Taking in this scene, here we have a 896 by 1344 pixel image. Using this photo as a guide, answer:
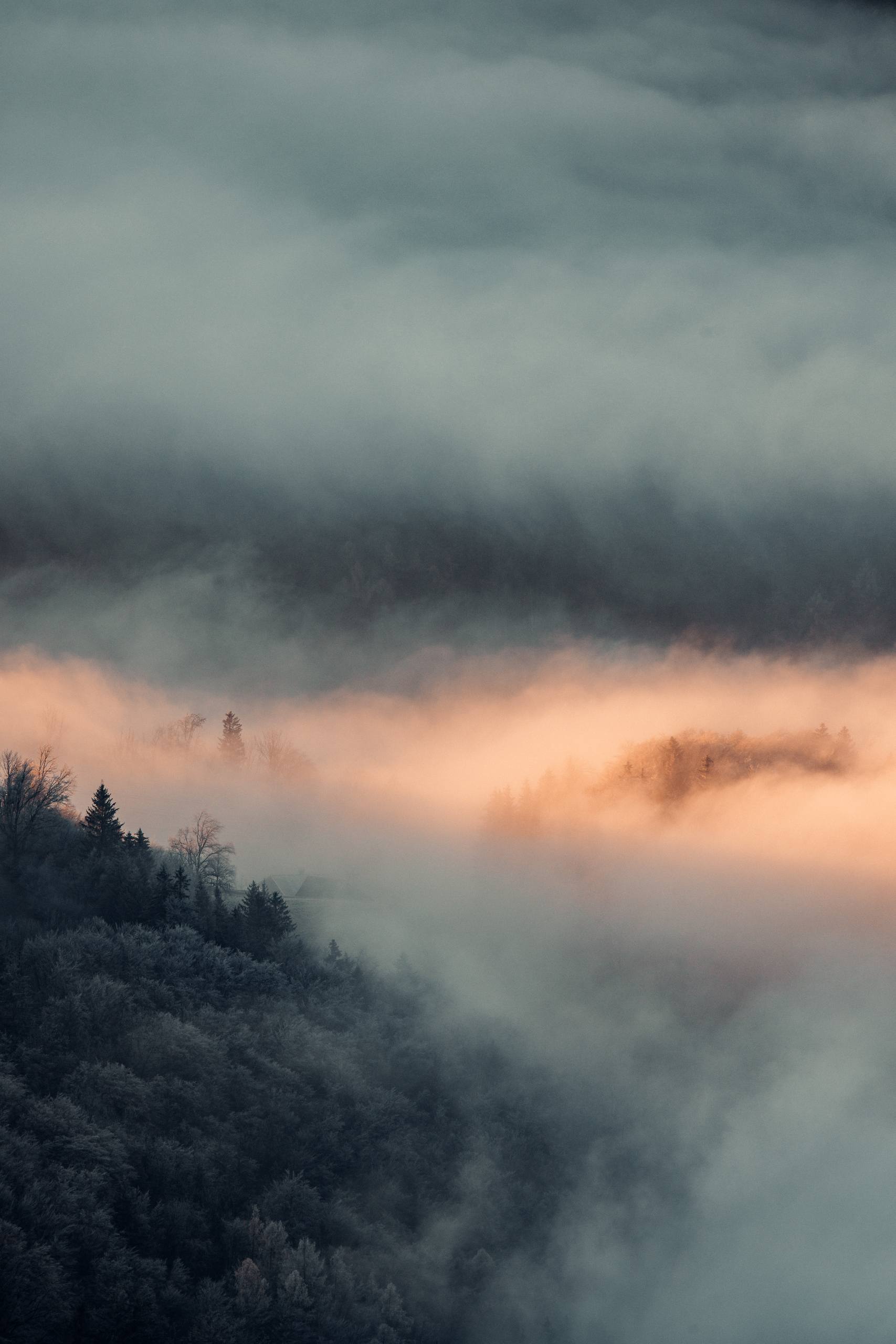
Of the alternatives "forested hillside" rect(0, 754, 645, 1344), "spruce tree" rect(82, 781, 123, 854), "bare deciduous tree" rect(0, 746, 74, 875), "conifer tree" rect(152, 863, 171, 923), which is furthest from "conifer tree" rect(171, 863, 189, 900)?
"bare deciduous tree" rect(0, 746, 74, 875)

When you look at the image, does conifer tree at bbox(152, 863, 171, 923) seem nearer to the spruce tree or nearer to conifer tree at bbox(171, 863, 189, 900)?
conifer tree at bbox(171, 863, 189, 900)

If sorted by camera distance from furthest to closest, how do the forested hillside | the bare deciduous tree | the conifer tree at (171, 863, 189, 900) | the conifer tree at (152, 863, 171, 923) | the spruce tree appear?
the conifer tree at (171, 863, 189, 900) < the spruce tree < the conifer tree at (152, 863, 171, 923) < the bare deciduous tree < the forested hillside

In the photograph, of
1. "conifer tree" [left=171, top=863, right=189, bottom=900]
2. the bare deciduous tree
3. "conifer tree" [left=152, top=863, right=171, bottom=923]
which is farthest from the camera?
"conifer tree" [left=171, top=863, right=189, bottom=900]

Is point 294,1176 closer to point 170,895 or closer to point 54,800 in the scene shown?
point 170,895

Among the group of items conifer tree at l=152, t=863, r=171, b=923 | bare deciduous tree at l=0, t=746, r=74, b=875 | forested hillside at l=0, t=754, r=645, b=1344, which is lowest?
forested hillside at l=0, t=754, r=645, b=1344

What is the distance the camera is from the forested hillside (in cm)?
14425

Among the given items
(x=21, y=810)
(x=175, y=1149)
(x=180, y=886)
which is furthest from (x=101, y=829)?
(x=175, y=1149)

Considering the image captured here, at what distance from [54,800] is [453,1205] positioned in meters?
77.6

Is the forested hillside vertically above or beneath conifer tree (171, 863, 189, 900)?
beneath

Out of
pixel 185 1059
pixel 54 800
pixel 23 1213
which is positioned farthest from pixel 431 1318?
pixel 54 800

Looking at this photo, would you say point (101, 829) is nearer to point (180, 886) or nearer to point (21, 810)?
point (21, 810)

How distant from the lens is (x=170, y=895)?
19462 centimetres

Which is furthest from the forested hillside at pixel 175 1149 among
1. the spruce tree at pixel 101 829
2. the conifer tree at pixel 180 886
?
the conifer tree at pixel 180 886

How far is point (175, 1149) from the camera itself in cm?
16625
